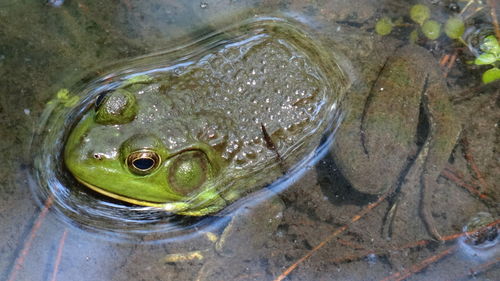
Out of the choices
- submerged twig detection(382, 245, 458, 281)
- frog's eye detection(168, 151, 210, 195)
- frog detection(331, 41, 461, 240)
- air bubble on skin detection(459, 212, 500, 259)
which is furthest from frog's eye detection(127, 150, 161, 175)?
air bubble on skin detection(459, 212, 500, 259)

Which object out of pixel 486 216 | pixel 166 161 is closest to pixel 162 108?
pixel 166 161

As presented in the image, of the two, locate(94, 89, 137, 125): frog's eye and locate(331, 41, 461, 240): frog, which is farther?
locate(331, 41, 461, 240): frog

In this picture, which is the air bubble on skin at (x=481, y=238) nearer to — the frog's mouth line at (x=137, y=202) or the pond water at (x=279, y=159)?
the pond water at (x=279, y=159)

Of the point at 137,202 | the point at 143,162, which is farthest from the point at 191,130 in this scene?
the point at 137,202

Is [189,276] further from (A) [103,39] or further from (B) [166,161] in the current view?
(A) [103,39]

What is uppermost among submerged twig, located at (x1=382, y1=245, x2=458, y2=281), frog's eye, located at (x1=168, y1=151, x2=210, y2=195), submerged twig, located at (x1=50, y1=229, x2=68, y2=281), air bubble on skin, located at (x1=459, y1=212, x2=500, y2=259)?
submerged twig, located at (x1=50, y1=229, x2=68, y2=281)

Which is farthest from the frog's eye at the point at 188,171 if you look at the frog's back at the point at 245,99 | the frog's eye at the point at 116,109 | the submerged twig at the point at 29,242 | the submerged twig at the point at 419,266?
the submerged twig at the point at 419,266

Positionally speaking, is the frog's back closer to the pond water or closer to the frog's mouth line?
the pond water

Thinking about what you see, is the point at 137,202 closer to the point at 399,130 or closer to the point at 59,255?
the point at 59,255
